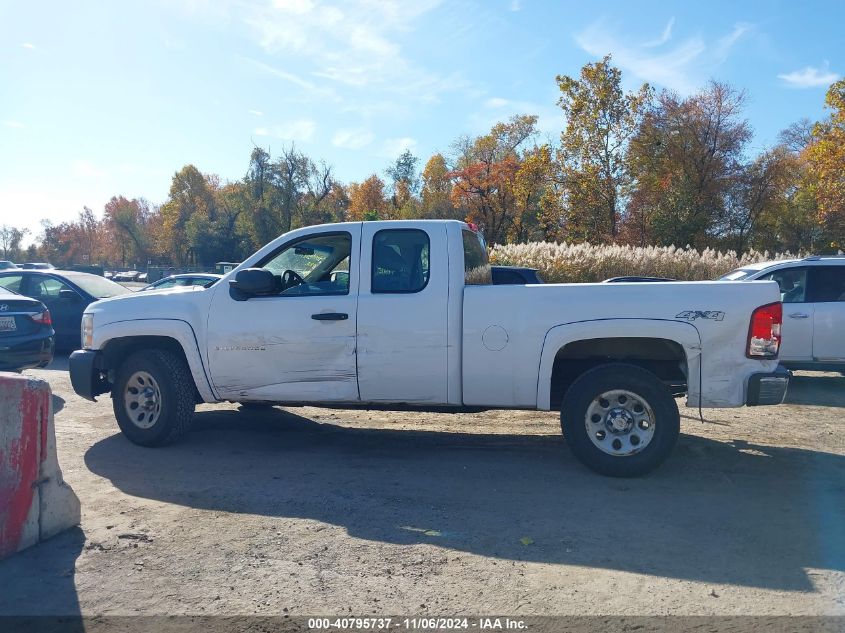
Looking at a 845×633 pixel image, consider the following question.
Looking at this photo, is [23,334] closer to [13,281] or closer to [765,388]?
[13,281]

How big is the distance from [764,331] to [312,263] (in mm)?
4017

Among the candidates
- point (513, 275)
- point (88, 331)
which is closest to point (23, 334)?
point (88, 331)

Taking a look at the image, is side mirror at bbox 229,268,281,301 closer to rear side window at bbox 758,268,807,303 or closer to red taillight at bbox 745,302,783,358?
red taillight at bbox 745,302,783,358

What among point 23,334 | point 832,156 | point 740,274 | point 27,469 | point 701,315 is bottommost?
point 27,469

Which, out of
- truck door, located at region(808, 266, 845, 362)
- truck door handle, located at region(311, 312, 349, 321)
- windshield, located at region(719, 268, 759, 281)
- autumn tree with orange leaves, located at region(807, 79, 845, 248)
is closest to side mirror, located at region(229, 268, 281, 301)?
truck door handle, located at region(311, 312, 349, 321)

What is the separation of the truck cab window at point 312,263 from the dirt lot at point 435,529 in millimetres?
1592

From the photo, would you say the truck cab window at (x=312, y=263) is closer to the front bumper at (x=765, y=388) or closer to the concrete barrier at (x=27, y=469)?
the concrete barrier at (x=27, y=469)

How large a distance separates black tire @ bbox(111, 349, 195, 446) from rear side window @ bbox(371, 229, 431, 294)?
2066mm

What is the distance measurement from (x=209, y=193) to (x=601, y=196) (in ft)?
184

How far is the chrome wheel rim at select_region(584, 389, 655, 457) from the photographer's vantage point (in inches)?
216

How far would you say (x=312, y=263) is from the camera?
21.7 ft

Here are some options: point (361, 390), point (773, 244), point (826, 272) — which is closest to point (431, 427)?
point (361, 390)

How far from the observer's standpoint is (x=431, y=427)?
7551 millimetres

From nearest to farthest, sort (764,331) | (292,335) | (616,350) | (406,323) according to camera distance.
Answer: (764,331) → (616,350) → (406,323) → (292,335)
